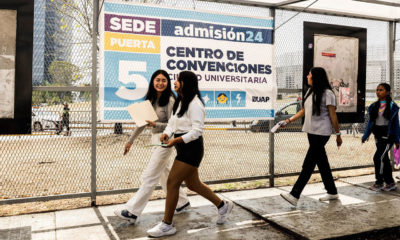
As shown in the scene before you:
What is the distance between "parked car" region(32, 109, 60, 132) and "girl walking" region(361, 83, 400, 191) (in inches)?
184

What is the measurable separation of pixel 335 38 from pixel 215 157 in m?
4.25

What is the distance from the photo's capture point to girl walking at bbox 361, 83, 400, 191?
18.7ft

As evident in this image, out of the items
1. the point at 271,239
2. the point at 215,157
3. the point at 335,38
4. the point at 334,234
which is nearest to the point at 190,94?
the point at 271,239

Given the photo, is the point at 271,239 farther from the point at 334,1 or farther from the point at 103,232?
the point at 334,1

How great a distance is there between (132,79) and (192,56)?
96cm

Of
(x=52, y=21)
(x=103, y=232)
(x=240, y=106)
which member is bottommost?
(x=103, y=232)

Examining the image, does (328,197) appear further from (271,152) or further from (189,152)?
(189,152)

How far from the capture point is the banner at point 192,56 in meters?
4.79

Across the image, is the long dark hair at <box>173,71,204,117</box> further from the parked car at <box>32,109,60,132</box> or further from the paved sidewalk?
the parked car at <box>32,109,60,132</box>

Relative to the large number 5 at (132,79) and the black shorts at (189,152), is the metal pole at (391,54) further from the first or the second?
the black shorts at (189,152)

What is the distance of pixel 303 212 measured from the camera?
4.68 m

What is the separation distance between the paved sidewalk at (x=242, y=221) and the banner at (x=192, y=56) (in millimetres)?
1336

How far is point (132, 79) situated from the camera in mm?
4887

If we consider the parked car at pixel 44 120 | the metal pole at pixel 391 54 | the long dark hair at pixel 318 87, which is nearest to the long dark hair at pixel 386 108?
the long dark hair at pixel 318 87
